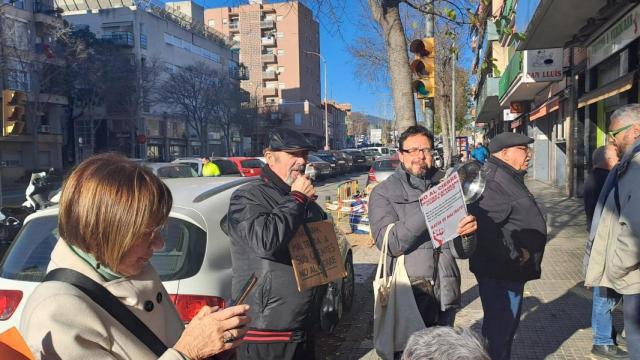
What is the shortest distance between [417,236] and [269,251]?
3.08 feet

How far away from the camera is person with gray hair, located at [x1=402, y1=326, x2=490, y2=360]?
1379 millimetres

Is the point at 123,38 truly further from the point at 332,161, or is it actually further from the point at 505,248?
the point at 505,248

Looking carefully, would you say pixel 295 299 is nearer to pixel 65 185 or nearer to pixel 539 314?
pixel 65 185

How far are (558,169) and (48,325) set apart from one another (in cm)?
1875

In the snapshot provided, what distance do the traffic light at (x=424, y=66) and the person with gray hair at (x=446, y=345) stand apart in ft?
Answer: 15.4

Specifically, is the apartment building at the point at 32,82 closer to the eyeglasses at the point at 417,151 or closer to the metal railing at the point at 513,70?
the metal railing at the point at 513,70

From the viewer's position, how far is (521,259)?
3207 millimetres

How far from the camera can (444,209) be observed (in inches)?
103

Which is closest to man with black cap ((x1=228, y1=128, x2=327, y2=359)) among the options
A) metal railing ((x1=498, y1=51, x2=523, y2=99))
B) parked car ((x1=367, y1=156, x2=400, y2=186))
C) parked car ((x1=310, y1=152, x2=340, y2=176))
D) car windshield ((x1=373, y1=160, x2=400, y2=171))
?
metal railing ((x1=498, y1=51, x2=523, y2=99))

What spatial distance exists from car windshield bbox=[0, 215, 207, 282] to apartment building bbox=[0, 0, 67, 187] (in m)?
29.8

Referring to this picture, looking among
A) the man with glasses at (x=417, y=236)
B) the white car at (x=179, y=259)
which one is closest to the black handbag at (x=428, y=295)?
the man with glasses at (x=417, y=236)

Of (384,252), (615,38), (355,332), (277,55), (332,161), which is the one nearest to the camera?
(384,252)

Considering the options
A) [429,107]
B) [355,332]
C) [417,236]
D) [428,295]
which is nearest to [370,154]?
[429,107]

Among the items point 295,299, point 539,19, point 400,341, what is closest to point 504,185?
point 400,341
